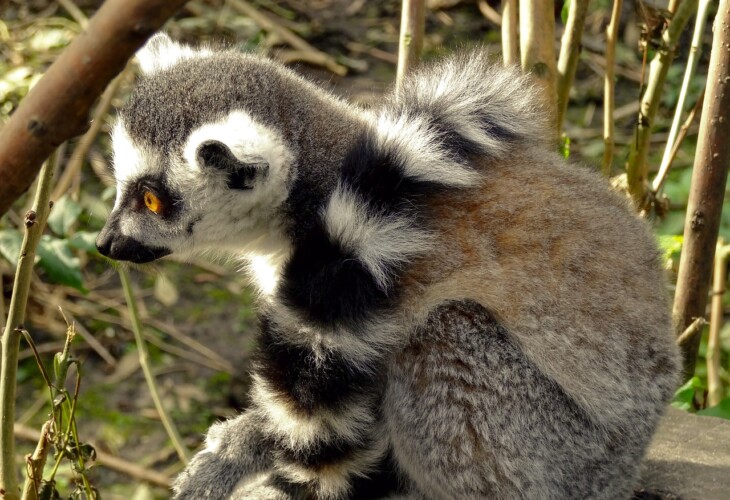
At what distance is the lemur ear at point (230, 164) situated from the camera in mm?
3119

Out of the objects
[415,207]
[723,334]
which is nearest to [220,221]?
[415,207]

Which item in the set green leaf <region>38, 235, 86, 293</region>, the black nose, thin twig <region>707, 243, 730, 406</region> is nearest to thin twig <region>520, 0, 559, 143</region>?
thin twig <region>707, 243, 730, 406</region>

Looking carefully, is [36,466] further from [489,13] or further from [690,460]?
[489,13]

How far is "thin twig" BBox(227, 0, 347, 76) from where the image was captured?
327 inches

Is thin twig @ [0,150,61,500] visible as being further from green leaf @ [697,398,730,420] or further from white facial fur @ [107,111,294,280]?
green leaf @ [697,398,730,420]

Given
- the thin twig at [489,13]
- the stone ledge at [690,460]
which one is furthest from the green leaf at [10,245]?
the thin twig at [489,13]

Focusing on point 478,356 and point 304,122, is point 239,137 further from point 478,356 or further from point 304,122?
point 478,356

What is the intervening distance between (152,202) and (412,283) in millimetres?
1001

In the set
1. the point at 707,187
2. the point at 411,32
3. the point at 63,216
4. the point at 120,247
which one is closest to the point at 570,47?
the point at 411,32

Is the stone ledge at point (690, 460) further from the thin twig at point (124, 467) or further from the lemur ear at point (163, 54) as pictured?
the thin twig at point (124, 467)

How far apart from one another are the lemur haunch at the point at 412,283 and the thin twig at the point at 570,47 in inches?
43.9

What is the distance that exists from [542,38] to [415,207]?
5.21 feet

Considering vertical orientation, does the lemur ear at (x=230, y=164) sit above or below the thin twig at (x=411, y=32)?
below

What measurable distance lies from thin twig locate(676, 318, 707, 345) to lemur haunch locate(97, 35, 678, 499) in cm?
104
